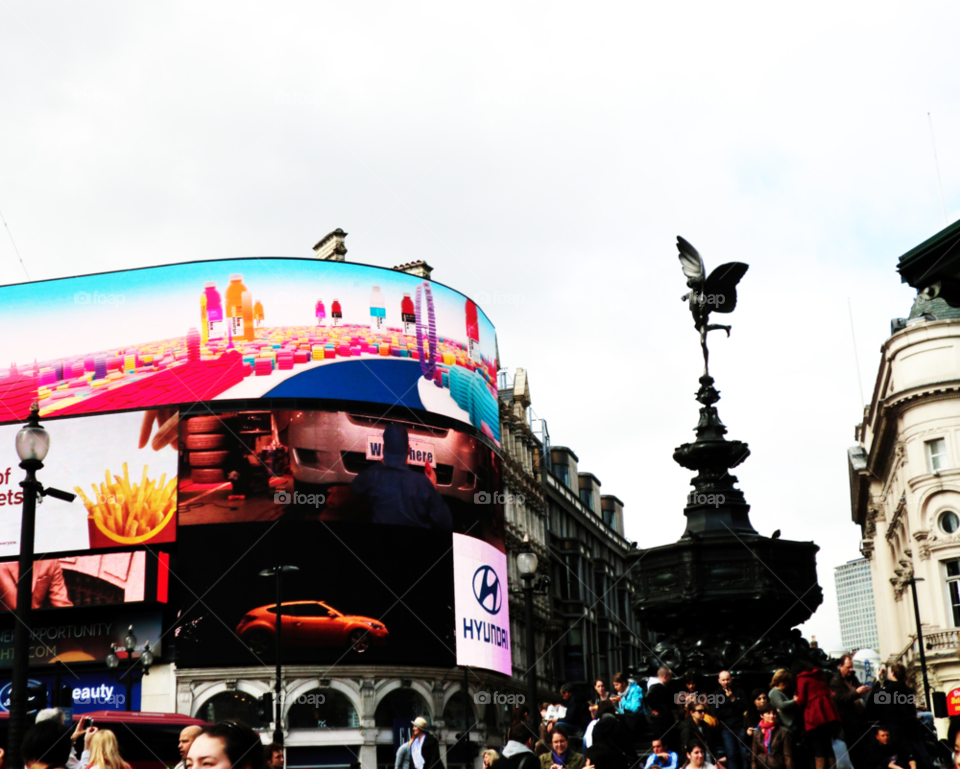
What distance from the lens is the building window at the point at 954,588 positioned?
50.8 m

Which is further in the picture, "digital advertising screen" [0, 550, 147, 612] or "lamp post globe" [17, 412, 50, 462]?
"digital advertising screen" [0, 550, 147, 612]

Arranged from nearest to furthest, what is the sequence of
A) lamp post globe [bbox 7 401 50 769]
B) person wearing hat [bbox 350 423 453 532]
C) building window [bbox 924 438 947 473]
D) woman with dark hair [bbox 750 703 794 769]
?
woman with dark hair [bbox 750 703 794 769]
lamp post globe [bbox 7 401 50 769]
building window [bbox 924 438 947 473]
person wearing hat [bbox 350 423 453 532]

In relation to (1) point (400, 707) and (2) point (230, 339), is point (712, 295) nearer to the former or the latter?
(1) point (400, 707)

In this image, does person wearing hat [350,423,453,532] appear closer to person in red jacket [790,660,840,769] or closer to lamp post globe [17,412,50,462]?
lamp post globe [17,412,50,462]

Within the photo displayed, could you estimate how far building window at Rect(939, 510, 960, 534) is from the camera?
52000 mm

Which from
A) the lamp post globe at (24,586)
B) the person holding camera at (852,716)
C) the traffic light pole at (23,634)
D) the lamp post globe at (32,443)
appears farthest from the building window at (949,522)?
the lamp post globe at (32,443)

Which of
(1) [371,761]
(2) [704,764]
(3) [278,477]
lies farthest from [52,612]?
(2) [704,764]

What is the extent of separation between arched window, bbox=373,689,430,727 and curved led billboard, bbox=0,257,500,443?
13.0m

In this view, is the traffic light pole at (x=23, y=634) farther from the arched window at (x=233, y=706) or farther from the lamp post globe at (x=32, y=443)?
the arched window at (x=233, y=706)

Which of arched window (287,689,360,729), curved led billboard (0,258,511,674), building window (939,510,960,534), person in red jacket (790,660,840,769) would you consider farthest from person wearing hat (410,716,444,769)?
building window (939,510,960,534)

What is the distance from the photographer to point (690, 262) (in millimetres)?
12508

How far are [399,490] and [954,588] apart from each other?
24213 mm

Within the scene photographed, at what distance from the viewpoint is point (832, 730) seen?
11516mm

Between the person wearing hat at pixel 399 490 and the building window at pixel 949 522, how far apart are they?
71.1 ft
